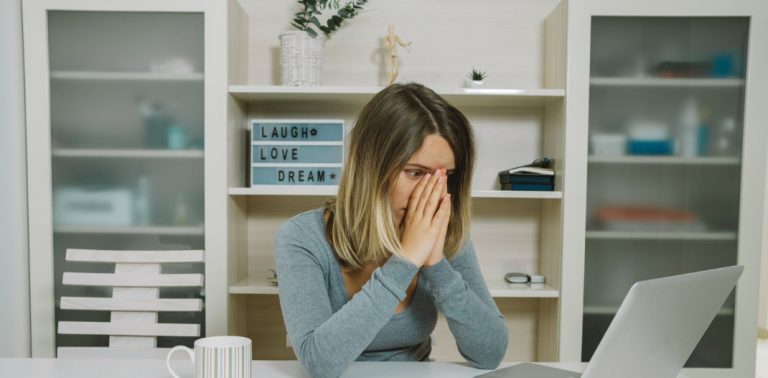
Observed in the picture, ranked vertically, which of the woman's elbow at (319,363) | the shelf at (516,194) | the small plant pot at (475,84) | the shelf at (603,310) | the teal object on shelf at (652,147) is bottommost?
the shelf at (603,310)

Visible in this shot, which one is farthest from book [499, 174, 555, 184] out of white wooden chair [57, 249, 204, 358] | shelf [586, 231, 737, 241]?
white wooden chair [57, 249, 204, 358]

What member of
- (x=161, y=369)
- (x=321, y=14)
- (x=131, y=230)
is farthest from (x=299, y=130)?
(x=161, y=369)

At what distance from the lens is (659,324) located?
2.55 ft

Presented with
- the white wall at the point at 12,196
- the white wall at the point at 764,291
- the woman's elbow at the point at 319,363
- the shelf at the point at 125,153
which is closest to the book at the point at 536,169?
the shelf at the point at 125,153

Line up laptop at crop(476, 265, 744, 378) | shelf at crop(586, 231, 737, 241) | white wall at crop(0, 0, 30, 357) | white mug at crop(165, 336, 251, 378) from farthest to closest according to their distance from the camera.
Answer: shelf at crop(586, 231, 737, 241) < white wall at crop(0, 0, 30, 357) < white mug at crop(165, 336, 251, 378) < laptop at crop(476, 265, 744, 378)

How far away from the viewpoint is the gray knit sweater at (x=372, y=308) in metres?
1.02

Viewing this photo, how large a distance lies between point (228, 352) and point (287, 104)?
62.3 inches

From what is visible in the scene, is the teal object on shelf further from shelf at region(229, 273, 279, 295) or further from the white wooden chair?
the white wooden chair

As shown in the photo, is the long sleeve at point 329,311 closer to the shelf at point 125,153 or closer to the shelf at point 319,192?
the shelf at point 319,192

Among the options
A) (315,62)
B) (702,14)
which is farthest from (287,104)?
(702,14)

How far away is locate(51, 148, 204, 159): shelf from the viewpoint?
2050 mm

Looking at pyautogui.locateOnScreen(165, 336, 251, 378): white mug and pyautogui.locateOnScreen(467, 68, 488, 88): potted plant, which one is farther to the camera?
pyautogui.locateOnScreen(467, 68, 488, 88): potted plant

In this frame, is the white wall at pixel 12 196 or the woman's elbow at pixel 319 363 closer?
the woman's elbow at pixel 319 363

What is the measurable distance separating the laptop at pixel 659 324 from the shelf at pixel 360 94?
125 centimetres
